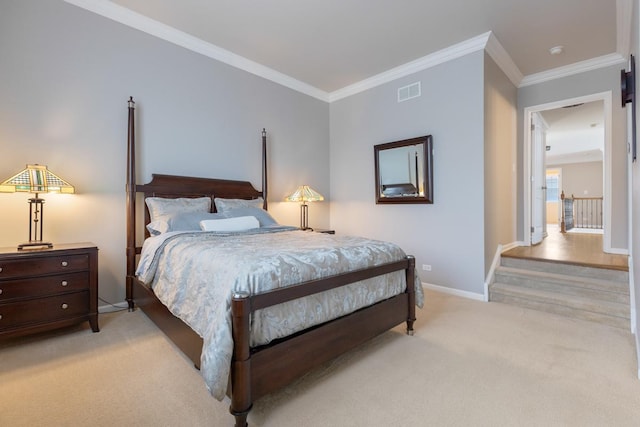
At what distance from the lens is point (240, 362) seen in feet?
4.55

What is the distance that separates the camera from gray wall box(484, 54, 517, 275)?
353 centimetres

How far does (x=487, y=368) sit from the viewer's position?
198 centimetres

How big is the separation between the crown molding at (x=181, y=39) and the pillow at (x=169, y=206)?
1812 mm

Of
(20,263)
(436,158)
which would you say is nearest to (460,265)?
(436,158)

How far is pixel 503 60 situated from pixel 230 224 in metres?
3.95

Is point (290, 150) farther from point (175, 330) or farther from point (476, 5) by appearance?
point (175, 330)

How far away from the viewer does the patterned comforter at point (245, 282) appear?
1.44 m

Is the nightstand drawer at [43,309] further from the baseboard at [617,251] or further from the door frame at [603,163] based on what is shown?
the baseboard at [617,251]

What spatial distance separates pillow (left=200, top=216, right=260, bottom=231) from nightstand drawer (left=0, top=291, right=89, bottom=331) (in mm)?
1092

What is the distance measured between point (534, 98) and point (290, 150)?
3.73 m

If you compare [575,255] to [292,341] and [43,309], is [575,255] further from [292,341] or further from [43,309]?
[43,309]

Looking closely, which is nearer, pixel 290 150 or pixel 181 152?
pixel 181 152

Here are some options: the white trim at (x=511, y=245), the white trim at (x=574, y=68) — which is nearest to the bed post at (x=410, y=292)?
the white trim at (x=511, y=245)

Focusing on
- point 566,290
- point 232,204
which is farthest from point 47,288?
point 566,290
